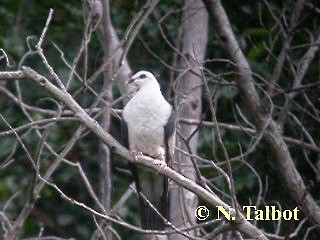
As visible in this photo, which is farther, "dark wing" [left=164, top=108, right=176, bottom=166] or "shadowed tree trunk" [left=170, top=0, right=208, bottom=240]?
"shadowed tree trunk" [left=170, top=0, right=208, bottom=240]

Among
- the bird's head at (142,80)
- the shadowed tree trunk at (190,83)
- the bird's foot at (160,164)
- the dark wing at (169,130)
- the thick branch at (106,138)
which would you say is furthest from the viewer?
the shadowed tree trunk at (190,83)

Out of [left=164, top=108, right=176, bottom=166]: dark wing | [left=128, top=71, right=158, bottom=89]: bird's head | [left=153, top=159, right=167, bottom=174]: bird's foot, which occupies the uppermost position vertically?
[left=128, top=71, right=158, bottom=89]: bird's head

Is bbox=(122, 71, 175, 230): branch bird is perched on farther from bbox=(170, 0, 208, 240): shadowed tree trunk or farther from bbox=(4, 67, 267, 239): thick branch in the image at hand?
bbox=(4, 67, 267, 239): thick branch

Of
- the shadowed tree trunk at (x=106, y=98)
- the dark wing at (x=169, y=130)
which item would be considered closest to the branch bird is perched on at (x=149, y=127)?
the dark wing at (x=169, y=130)

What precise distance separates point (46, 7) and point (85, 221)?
5.95ft

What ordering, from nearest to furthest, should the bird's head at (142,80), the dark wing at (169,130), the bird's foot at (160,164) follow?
the bird's foot at (160,164), the dark wing at (169,130), the bird's head at (142,80)

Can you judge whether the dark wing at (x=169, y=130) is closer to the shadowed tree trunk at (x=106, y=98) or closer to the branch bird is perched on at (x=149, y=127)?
the branch bird is perched on at (x=149, y=127)

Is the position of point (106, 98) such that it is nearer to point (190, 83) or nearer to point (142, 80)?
point (142, 80)

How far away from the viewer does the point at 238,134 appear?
750 cm

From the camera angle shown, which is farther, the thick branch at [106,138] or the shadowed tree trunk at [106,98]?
the shadowed tree trunk at [106,98]

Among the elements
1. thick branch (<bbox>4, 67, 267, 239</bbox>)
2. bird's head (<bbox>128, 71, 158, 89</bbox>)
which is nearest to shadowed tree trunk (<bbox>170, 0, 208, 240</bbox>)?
bird's head (<bbox>128, 71, 158, 89</bbox>)

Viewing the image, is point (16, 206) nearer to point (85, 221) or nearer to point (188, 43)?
point (85, 221)

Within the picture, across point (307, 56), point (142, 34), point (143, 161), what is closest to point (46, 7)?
point (142, 34)

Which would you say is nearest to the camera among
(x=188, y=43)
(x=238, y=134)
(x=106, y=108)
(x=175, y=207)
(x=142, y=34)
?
(x=106, y=108)
